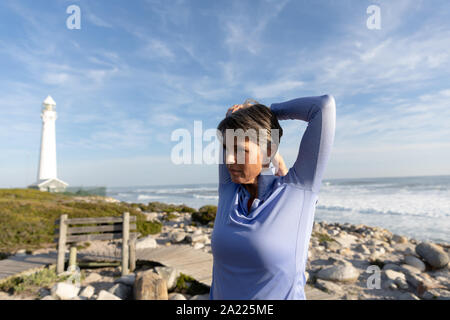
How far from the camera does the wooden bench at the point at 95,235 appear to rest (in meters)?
6.80

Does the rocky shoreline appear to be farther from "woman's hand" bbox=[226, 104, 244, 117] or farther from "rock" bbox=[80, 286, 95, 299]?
"woman's hand" bbox=[226, 104, 244, 117]

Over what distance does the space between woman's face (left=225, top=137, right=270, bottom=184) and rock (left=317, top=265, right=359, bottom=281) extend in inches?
263

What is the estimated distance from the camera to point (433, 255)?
7.83m

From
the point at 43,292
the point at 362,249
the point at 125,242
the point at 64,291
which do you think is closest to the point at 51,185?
the point at 125,242

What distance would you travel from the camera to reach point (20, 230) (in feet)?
35.0

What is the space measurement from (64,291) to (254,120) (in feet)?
19.9

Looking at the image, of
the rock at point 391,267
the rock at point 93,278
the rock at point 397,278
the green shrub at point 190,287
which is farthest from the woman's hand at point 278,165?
the rock at point 391,267

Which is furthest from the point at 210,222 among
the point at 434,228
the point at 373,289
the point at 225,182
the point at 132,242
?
the point at 225,182

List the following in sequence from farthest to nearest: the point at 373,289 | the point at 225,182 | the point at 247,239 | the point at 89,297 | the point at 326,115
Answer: the point at 373,289, the point at 89,297, the point at 225,182, the point at 326,115, the point at 247,239

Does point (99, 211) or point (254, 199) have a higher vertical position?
point (254, 199)

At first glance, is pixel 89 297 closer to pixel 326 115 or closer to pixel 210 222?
pixel 326 115

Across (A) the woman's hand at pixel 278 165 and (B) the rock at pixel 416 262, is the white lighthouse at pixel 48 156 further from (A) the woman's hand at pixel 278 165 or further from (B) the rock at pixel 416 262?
(A) the woman's hand at pixel 278 165
